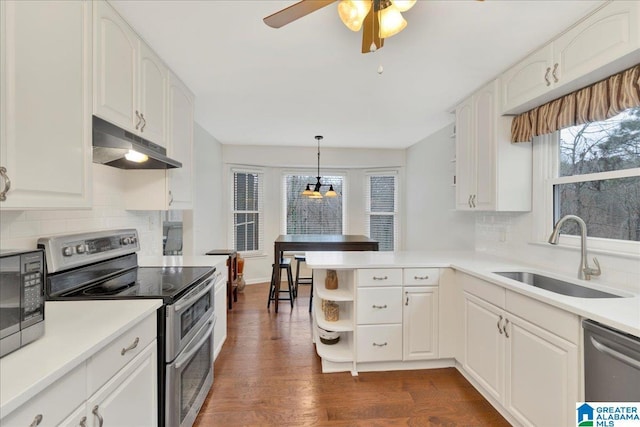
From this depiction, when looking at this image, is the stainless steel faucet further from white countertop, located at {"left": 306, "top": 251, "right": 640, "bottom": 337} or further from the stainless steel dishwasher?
the stainless steel dishwasher

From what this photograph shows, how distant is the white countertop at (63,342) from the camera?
0.75 m

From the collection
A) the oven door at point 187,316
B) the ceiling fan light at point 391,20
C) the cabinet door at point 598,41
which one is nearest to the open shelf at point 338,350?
the oven door at point 187,316

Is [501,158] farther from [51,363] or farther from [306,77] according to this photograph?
[51,363]

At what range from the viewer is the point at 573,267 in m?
2.00

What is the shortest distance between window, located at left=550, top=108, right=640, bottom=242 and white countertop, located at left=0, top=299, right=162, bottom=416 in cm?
263

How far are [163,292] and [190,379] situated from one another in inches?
23.1

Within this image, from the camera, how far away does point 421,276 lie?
235cm

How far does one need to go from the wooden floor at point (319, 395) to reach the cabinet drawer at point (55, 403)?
112 cm

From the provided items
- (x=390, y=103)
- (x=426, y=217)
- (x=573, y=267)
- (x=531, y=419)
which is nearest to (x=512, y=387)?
(x=531, y=419)

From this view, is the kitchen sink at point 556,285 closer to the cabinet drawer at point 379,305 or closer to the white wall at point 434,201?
the cabinet drawer at point 379,305

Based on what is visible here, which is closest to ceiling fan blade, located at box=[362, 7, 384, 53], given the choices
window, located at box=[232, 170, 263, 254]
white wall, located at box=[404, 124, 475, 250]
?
white wall, located at box=[404, 124, 475, 250]

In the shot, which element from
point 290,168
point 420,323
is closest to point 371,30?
point 420,323

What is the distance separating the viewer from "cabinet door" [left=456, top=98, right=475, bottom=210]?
2723mm

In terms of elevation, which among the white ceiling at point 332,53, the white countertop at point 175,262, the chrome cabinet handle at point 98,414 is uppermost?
the white ceiling at point 332,53
